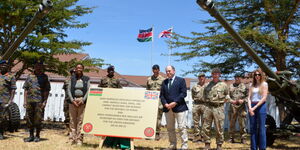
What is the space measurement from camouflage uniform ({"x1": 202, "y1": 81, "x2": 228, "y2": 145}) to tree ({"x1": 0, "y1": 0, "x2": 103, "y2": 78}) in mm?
5002

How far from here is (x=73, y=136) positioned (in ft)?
22.5

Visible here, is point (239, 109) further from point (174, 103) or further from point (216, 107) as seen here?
point (174, 103)

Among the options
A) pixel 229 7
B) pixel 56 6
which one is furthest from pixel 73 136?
pixel 229 7

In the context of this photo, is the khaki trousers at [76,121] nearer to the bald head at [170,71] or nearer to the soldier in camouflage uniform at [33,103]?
the soldier in camouflage uniform at [33,103]

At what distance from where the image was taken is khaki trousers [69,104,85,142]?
684 cm

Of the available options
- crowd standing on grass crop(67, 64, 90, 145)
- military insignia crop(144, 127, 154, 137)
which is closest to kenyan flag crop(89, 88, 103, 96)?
crowd standing on grass crop(67, 64, 90, 145)

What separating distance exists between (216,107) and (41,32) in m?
6.99

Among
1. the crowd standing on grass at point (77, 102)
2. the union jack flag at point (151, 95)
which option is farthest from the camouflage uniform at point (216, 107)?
the crowd standing on grass at point (77, 102)

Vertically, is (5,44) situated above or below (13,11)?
below

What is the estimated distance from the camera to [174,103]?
20.7 feet

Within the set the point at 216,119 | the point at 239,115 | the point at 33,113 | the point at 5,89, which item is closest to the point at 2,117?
the point at 5,89

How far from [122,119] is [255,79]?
2970 millimetres

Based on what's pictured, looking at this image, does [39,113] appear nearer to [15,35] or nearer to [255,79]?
[15,35]

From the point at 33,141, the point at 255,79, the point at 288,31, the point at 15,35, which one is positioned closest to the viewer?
the point at 255,79
